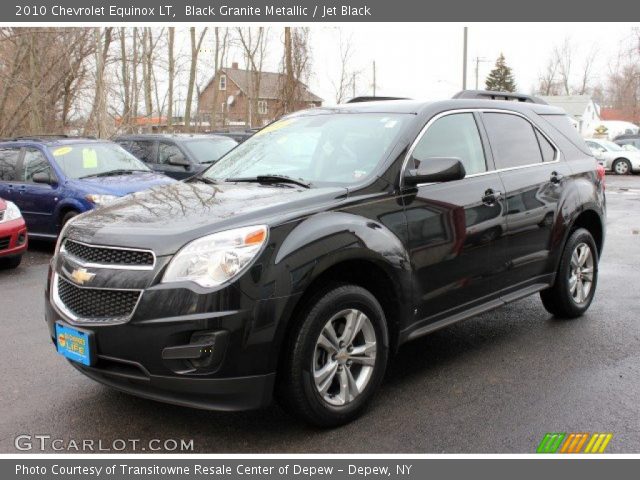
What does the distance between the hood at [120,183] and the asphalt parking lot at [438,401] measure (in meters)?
3.38

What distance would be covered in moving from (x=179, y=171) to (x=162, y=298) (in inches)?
366

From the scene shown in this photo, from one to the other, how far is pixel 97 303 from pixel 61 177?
6.54m

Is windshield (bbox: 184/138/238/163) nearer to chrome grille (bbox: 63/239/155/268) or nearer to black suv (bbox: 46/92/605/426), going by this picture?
black suv (bbox: 46/92/605/426)

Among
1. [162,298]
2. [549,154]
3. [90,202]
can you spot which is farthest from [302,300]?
[90,202]

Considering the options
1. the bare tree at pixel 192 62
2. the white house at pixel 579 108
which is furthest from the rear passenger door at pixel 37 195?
the white house at pixel 579 108

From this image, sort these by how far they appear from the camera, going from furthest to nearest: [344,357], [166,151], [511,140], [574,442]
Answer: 1. [166,151]
2. [511,140]
3. [344,357]
4. [574,442]

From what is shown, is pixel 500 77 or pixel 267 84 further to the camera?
pixel 500 77

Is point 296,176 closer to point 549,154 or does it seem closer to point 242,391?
point 242,391

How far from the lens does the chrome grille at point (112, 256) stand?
316cm

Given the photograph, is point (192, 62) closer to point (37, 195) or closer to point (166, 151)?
point (166, 151)

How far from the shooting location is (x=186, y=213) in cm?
349

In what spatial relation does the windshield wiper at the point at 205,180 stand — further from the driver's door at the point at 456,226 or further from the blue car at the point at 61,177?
the blue car at the point at 61,177

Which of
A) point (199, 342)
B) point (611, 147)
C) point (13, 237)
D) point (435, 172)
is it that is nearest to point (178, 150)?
point (13, 237)

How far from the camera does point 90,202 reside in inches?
342
